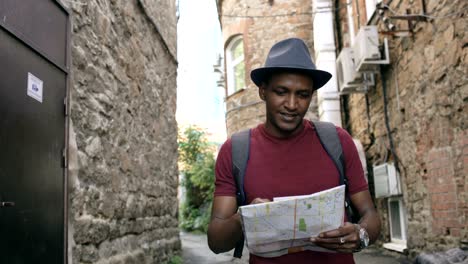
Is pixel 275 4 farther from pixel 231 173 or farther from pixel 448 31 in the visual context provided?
Result: pixel 231 173

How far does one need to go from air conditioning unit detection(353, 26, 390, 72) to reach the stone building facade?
0.14 metres

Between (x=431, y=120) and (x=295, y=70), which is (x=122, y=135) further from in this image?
(x=431, y=120)

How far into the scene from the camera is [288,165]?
188 centimetres

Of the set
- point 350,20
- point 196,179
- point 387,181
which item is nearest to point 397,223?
point 387,181

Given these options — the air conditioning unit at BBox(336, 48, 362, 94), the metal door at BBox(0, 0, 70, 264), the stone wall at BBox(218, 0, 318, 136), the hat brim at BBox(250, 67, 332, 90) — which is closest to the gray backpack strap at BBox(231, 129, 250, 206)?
the hat brim at BBox(250, 67, 332, 90)

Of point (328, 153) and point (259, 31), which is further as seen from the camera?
point (259, 31)

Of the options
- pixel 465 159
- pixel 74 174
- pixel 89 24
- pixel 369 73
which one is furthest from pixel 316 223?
pixel 369 73

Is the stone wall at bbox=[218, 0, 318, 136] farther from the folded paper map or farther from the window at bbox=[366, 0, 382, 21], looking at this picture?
the folded paper map

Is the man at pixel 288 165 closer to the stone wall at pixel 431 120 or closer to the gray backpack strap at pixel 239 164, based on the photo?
the gray backpack strap at pixel 239 164

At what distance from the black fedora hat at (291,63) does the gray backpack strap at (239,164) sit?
1.00 ft

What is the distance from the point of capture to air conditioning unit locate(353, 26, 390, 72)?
6.15m

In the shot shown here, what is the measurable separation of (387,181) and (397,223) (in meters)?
0.77

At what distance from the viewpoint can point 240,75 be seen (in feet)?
39.7

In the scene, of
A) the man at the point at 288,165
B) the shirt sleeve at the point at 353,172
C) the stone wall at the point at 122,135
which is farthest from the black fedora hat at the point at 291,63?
the stone wall at the point at 122,135
